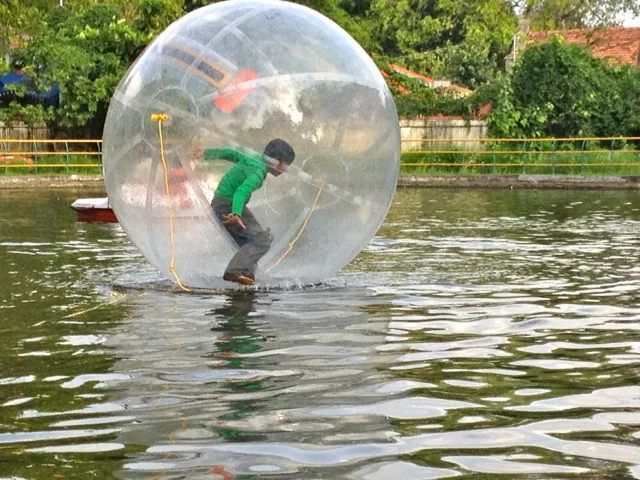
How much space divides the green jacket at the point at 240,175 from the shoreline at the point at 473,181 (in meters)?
21.7

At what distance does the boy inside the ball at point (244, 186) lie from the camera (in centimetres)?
984

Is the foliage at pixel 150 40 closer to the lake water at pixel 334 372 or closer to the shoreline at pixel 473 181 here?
the shoreline at pixel 473 181

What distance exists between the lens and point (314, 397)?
671 centimetres

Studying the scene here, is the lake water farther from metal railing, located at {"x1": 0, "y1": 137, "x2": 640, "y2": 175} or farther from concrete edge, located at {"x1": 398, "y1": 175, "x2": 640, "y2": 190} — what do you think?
metal railing, located at {"x1": 0, "y1": 137, "x2": 640, "y2": 175}

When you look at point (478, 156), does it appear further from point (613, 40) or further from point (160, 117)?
point (160, 117)

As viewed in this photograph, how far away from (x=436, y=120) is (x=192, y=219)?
2914 centimetres

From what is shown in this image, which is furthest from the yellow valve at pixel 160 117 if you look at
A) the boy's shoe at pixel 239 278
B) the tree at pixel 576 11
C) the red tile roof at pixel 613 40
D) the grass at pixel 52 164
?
the red tile roof at pixel 613 40

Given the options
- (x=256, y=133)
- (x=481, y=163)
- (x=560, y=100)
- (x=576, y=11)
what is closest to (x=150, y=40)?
(x=481, y=163)

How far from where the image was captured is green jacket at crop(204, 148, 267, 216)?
32.3 feet

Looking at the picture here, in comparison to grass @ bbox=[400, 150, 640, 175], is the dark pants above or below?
above

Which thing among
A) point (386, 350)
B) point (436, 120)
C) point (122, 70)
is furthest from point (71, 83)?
point (386, 350)

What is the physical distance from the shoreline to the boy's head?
21735 millimetres

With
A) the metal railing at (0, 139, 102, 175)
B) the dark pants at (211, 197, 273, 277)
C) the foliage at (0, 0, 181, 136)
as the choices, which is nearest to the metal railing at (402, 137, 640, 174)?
the metal railing at (0, 139, 102, 175)

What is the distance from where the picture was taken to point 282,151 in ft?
32.2
